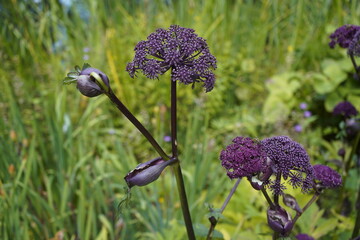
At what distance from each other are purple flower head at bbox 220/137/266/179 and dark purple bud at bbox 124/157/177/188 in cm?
14

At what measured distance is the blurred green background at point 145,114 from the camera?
1774 millimetres

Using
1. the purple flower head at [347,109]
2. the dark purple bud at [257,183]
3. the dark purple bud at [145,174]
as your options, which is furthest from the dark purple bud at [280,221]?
the purple flower head at [347,109]

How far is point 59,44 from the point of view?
3871mm

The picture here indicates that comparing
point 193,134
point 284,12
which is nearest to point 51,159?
point 193,134

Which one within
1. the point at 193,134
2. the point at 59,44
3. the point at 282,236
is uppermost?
the point at 59,44

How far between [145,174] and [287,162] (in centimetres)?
32

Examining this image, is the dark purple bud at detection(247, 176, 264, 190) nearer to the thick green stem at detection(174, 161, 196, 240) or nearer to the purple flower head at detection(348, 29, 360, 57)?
the thick green stem at detection(174, 161, 196, 240)

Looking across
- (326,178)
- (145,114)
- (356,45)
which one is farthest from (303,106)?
(326,178)

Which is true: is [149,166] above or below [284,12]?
below

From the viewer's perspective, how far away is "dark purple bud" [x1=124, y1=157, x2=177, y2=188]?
2.61 ft

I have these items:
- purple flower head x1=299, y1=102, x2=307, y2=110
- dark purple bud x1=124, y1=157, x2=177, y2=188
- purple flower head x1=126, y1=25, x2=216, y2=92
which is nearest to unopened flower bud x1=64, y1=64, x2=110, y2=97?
purple flower head x1=126, y1=25, x2=216, y2=92

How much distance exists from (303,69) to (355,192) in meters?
2.04

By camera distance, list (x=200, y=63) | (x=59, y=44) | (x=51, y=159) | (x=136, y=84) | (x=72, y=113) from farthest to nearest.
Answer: (x=59, y=44), (x=136, y=84), (x=72, y=113), (x=51, y=159), (x=200, y=63)

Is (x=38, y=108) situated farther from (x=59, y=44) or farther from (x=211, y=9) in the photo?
(x=211, y=9)
